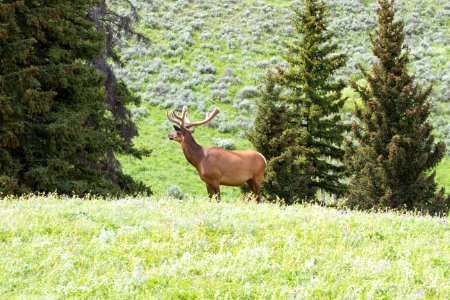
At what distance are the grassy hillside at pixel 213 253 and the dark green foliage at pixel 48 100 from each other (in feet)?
12.2

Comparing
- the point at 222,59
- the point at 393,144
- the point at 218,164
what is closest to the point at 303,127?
the point at 393,144

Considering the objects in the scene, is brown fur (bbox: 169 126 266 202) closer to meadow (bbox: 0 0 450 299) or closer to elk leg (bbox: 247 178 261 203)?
elk leg (bbox: 247 178 261 203)

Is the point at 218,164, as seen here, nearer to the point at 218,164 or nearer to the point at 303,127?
the point at 218,164

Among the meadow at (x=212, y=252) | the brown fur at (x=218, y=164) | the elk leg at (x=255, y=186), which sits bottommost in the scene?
the elk leg at (x=255, y=186)

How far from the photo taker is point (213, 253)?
23.9ft

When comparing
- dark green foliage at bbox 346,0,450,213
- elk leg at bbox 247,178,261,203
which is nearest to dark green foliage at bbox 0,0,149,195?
elk leg at bbox 247,178,261,203

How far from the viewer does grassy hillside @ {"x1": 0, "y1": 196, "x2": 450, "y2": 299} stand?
5715 mm

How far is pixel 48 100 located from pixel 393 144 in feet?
37.7

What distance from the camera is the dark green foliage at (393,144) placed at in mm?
19719

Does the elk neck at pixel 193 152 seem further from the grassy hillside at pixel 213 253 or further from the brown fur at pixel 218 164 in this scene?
the grassy hillside at pixel 213 253

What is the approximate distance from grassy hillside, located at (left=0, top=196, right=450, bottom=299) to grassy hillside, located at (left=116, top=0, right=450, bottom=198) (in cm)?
1804

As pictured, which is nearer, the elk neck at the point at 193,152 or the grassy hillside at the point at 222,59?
the elk neck at the point at 193,152

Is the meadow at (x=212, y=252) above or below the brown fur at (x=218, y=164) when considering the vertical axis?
above

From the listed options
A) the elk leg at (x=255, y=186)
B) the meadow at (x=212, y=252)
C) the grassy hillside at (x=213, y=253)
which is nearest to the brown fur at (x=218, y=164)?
the elk leg at (x=255, y=186)
